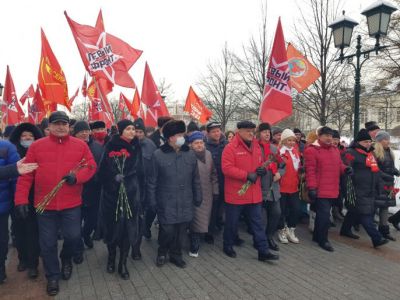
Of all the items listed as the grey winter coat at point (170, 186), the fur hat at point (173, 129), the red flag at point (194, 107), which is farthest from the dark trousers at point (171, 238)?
the red flag at point (194, 107)

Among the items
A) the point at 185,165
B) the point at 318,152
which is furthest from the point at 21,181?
Answer: the point at 318,152

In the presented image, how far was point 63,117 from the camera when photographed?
3785 mm

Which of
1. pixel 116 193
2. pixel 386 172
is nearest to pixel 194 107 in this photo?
pixel 386 172

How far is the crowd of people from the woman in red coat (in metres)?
0.02

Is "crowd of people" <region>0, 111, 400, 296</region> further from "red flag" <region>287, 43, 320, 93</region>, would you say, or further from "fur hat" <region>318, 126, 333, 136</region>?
"red flag" <region>287, 43, 320, 93</region>

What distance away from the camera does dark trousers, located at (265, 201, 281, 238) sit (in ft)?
17.1

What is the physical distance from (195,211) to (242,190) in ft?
3.02

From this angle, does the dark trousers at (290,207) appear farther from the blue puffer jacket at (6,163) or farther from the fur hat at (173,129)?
the blue puffer jacket at (6,163)

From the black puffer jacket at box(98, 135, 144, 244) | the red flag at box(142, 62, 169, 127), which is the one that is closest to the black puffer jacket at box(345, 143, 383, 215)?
the black puffer jacket at box(98, 135, 144, 244)

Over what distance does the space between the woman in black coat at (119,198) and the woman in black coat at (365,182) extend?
3641mm

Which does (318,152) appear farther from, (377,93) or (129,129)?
(377,93)

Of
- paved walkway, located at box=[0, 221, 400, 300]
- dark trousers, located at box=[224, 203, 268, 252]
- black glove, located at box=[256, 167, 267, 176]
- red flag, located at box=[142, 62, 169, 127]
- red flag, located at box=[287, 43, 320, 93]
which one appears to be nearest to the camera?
paved walkway, located at box=[0, 221, 400, 300]

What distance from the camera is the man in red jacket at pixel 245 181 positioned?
4664mm

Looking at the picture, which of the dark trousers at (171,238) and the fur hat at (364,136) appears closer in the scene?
the dark trousers at (171,238)
